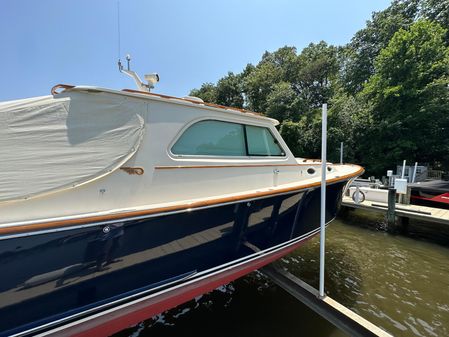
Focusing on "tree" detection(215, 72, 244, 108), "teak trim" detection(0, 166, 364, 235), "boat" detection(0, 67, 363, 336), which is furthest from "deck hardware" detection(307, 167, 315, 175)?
"tree" detection(215, 72, 244, 108)

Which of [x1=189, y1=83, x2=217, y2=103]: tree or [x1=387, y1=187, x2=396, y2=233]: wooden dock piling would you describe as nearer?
[x1=387, y1=187, x2=396, y2=233]: wooden dock piling

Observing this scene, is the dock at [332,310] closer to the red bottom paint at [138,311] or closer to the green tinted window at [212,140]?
the red bottom paint at [138,311]

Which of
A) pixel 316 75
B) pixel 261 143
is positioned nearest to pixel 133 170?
pixel 261 143

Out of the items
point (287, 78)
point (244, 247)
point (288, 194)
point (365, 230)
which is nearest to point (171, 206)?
point (244, 247)

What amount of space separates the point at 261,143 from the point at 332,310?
2.25 meters

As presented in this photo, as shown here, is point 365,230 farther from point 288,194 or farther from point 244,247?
point 244,247

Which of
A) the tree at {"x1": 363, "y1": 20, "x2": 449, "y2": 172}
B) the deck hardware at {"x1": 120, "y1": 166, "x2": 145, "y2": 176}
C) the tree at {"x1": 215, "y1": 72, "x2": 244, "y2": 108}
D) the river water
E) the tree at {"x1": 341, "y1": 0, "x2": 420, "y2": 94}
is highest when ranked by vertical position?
the tree at {"x1": 341, "y1": 0, "x2": 420, "y2": 94}

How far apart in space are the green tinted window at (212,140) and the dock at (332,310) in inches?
75.2

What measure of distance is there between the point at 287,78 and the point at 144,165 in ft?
79.7

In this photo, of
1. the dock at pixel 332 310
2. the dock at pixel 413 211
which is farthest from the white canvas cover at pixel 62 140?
the dock at pixel 413 211

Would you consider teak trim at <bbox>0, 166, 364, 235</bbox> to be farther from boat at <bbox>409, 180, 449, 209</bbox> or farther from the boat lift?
boat at <bbox>409, 180, 449, 209</bbox>

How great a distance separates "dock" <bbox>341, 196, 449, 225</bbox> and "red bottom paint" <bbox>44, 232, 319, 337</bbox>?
5.65 m

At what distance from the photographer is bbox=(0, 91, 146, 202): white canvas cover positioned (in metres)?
1.73

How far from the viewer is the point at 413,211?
250 inches
